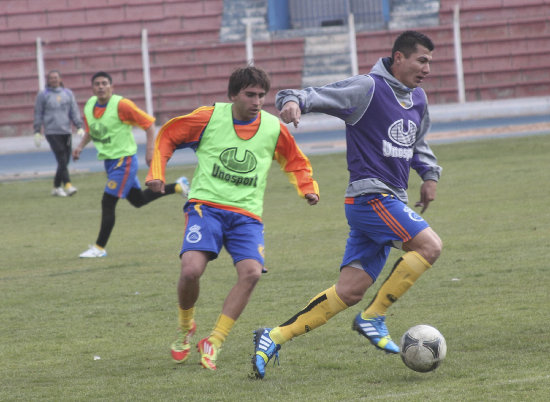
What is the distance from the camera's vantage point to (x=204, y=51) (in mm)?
28328

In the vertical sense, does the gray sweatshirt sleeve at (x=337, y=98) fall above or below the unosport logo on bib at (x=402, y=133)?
above

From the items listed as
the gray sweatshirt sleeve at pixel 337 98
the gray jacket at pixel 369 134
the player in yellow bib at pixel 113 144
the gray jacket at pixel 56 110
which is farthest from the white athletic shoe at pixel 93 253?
the gray jacket at pixel 56 110

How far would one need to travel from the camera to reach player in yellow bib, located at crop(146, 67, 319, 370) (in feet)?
19.0

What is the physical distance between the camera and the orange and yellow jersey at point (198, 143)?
5.99 m

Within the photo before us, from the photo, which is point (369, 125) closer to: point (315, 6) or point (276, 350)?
point (276, 350)

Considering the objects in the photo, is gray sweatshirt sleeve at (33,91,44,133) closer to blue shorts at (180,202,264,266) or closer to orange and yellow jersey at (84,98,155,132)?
orange and yellow jersey at (84,98,155,132)

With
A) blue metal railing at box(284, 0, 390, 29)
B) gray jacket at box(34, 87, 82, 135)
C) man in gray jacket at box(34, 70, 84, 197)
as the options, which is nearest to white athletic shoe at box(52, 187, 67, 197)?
man in gray jacket at box(34, 70, 84, 197)

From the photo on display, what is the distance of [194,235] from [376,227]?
3.59 ft

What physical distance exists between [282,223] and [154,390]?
7.29 meters

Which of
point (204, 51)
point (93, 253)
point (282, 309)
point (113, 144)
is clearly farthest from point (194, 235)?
point (204, 51)

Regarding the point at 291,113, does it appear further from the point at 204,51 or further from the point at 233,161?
the point at 204,51

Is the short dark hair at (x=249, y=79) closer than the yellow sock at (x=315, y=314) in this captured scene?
No

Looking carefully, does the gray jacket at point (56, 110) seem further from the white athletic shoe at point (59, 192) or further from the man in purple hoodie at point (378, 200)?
the man in purple hoodie at point (378, 200)

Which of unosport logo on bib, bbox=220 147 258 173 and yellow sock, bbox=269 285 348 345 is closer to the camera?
yellow sock, bbox=269 285 348 345
